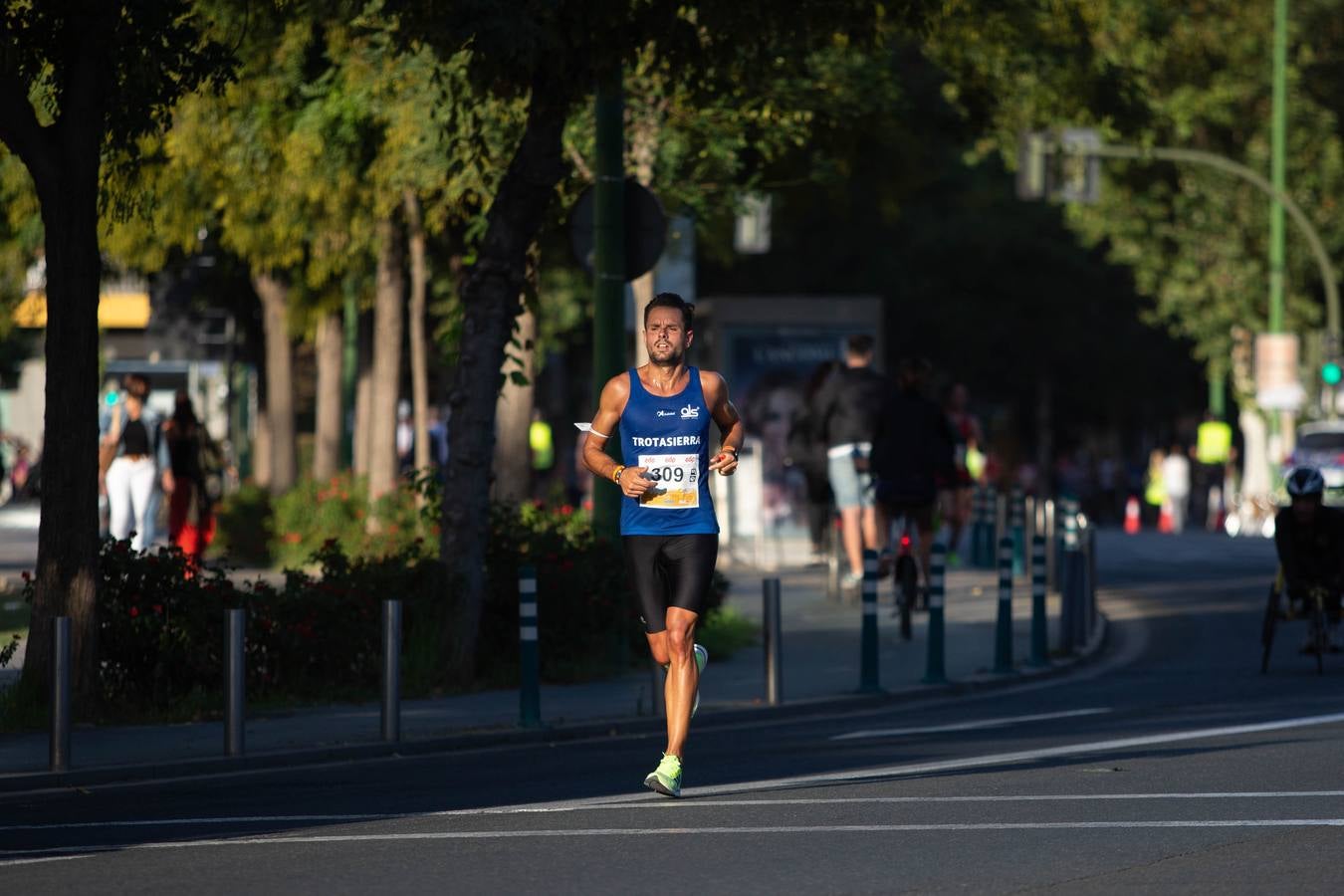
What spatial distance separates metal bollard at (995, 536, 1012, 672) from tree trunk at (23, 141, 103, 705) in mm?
5700

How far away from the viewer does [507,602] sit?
53.1 ft

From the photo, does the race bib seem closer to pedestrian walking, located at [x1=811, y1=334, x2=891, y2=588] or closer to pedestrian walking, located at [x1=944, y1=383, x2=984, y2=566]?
pedestrian walking, located at [x1=811, y1=334, x2=891, y2=588]

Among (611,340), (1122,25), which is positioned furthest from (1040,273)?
(611,340)

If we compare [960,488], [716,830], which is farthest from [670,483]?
[960,488]

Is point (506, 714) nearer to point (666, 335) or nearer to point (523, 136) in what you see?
point (523, 136)

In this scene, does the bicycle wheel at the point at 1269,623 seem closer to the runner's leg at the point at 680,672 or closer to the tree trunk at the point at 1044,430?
the runner's leg at the point at 680,672

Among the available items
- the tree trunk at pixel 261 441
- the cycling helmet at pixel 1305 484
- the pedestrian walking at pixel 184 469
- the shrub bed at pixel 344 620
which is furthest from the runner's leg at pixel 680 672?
the tree trunk at pixel 261 441

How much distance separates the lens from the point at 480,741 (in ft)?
43.8

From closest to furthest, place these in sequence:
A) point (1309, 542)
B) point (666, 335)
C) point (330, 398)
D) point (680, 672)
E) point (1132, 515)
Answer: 1. point (666, 335)
2. point (680, 672)
3. point (1309, 542)
4. point (330, 398)
5. point (1132, 515)

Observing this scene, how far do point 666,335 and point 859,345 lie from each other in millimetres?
10650

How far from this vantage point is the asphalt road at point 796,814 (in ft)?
28.2

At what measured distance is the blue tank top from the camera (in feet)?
34.7

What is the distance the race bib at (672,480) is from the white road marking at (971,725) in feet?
10.5

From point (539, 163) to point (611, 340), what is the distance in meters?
2.07
